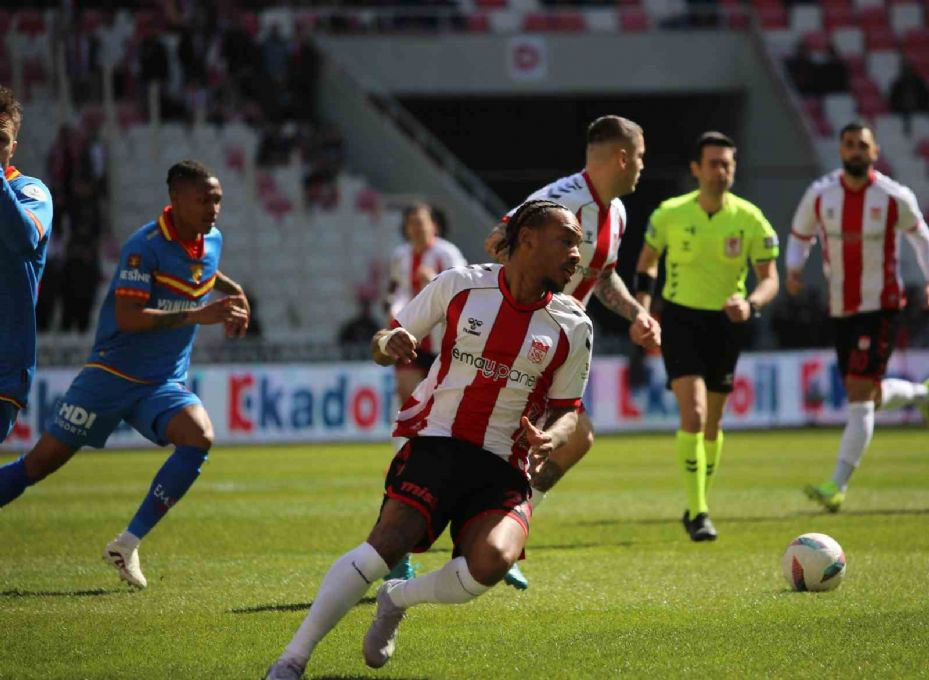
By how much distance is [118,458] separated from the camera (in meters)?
19.7

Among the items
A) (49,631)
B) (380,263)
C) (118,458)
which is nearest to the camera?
(49,631)

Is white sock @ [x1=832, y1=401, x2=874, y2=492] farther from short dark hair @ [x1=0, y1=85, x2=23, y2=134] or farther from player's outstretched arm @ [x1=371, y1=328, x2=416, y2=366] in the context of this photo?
short dark hair @ [x1=0, y1=85, x2=23, y2=134]

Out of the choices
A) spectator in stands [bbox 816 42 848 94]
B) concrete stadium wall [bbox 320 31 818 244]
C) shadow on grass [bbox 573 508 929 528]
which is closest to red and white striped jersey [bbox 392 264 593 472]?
shadow on grass [bbox 573 508 929 528]

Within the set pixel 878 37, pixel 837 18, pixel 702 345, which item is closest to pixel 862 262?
pixel 702 345

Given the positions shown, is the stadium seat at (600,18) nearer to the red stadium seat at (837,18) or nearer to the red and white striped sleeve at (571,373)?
the red stadium seat at (837,18)

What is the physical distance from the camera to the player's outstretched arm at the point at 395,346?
574 cm

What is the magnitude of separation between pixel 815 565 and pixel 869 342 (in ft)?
15.0

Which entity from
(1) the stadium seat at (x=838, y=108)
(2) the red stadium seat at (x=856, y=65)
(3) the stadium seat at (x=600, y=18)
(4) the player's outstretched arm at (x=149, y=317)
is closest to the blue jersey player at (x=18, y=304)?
(4) the player's outstretched arm at (x=149, y=317)

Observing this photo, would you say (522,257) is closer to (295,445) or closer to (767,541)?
(767,541)

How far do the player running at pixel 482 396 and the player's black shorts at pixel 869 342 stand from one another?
246 inches

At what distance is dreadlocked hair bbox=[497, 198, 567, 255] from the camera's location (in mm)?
6055

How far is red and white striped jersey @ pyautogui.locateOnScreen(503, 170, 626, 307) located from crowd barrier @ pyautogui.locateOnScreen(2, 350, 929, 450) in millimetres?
13522

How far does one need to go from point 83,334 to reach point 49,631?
58.3 feet

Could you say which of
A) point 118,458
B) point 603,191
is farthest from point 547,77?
point 603,191
